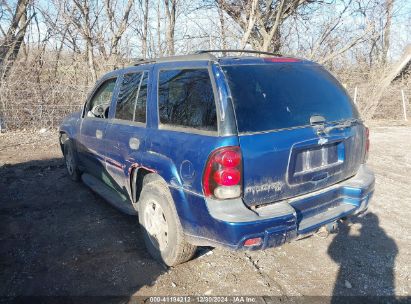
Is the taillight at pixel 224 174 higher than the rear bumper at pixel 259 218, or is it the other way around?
the taillight at pixel 224 174

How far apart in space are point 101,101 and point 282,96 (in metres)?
2.96

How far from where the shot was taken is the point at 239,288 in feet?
9.98

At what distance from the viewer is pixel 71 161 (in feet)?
19.4

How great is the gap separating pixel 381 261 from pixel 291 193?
1.40m

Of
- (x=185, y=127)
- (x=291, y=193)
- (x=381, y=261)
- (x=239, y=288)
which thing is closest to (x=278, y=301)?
(x=239, y=288)

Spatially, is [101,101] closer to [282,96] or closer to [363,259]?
[282,96]

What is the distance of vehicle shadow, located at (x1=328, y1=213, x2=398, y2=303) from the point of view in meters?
2.97

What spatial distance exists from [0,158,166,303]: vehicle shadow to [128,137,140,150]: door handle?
3.65ft

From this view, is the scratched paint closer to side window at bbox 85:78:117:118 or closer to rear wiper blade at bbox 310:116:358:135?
rear wiper blade at bbox 310:116:358:135

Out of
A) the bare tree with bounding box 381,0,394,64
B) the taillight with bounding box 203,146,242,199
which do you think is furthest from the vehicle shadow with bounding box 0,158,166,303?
the bare tree with bounding box 381,0,394,64

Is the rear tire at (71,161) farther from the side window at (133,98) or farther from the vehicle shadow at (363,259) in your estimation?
the vehicle shadow at (363,259)

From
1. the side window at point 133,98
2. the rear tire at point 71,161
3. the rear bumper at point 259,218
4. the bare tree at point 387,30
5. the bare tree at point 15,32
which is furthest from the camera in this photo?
the bare tree at point 387,30

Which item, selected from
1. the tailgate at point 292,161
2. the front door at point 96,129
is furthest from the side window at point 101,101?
the tailgate at point 292,161

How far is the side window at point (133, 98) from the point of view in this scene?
11.9ft
